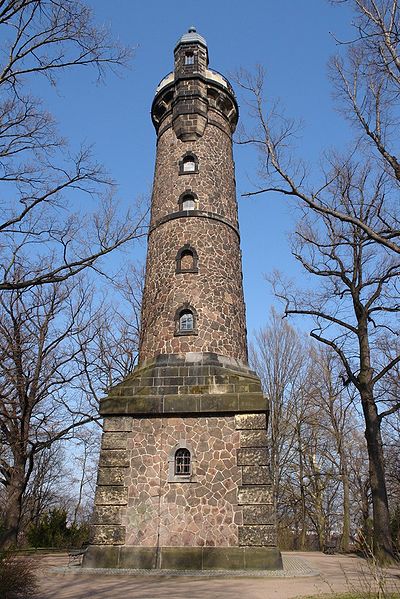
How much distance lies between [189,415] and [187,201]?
5824 millimetres

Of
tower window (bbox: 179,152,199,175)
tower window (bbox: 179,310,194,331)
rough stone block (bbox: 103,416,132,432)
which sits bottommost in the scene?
rough stone block (bbox: 103,416,132,432)

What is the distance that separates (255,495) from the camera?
10.1m

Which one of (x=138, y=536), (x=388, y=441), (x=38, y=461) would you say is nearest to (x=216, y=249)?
(x=138, y=536)

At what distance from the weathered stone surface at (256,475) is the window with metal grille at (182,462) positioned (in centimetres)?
122

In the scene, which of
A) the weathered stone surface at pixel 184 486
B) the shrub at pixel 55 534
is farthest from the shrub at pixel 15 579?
the shrub at pixel 55 534

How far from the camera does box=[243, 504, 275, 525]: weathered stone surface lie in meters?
9.88

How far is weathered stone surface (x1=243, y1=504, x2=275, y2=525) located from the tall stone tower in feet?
0.06

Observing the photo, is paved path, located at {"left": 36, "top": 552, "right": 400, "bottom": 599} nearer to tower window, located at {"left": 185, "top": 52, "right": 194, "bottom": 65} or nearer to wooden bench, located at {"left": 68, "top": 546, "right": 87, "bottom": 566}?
wooden bench, located at {"left": 68, "top": 546, "right": 87, "bottom": 566}

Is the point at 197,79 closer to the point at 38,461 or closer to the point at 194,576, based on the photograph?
the point at 194,576

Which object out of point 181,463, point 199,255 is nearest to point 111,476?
point 181,463

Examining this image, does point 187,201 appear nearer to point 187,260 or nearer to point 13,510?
point 187,260

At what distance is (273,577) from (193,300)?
6.13 meters

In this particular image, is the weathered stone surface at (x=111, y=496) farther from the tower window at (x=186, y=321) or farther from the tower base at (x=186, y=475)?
the tower window at (x=186, y=321)

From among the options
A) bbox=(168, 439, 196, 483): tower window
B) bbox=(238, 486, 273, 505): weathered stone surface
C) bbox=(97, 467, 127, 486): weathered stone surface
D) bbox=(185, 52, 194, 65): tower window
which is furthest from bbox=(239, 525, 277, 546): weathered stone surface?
bbox=(185, 52, 194, 65): tower window
